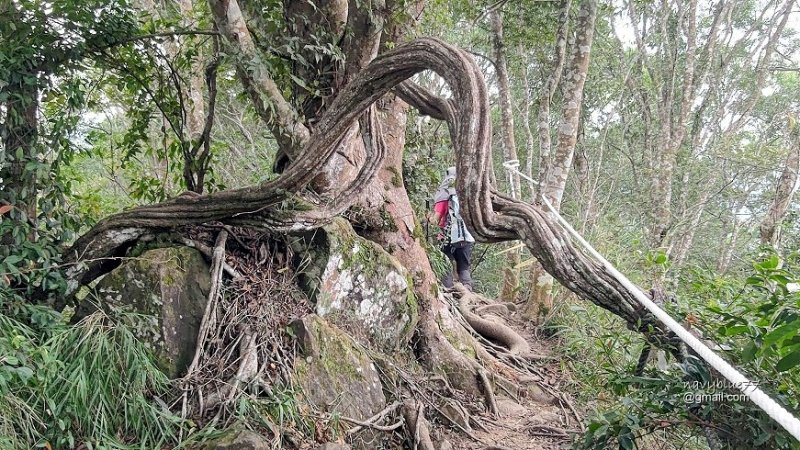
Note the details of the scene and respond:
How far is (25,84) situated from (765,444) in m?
3.62

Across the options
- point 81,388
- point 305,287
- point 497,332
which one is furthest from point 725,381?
point 497,332

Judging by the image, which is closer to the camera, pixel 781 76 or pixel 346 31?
pixel 346 31

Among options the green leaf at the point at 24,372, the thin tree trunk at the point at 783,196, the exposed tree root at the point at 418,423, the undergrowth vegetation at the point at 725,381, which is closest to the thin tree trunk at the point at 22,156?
the green leaf at the point at 24,372

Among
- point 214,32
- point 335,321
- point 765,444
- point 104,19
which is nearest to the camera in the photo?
point 765,444

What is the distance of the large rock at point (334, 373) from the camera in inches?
113

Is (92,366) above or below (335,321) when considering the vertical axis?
below

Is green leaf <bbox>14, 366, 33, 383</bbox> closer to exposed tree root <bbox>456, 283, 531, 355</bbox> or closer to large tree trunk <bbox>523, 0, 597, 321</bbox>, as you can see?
exposed tree root <bbox>456, 283, 531, 355</bbox>

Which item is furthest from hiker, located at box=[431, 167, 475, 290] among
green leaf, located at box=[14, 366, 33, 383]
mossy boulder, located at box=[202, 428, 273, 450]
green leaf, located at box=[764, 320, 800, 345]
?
green leaf, located at box=[764, 320, 800, 345]

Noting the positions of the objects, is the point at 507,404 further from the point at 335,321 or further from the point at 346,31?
the point at 346,31

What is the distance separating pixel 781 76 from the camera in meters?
13.3

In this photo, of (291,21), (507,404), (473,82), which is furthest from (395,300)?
(291,21)

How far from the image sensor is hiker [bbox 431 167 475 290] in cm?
620

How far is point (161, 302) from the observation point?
2770mm

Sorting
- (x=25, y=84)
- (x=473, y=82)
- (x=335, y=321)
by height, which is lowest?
(x=335, y=321)
